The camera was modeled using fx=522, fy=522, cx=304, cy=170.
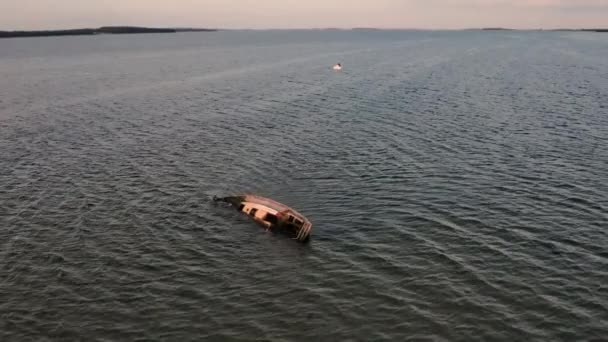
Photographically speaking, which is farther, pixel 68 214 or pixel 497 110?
pixel 497 110

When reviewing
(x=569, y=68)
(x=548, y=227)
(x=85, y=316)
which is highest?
(x=569, y=68)

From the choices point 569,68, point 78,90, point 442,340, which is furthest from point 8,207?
point 569,68

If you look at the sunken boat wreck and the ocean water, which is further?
the sunken boat wreck

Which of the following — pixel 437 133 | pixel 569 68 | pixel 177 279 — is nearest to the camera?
pixel 177 279

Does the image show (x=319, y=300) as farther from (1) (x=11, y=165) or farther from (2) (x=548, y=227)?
(1) (x=11, y=165)

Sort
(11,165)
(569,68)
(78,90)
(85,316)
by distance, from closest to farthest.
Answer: (85,316), (11,165), (78,90), (569,68)

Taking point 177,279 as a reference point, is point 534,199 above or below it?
above
